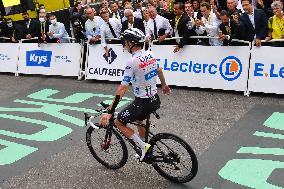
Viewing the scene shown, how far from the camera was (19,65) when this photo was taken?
14.3 m

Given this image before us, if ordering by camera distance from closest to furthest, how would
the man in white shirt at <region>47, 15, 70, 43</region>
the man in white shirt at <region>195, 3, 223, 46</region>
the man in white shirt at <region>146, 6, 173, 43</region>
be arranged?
1. the man in white shirt at <region>195, 3, 223, 46</region>
2. the man in white shirt at <region>146, 6, 173, 43</region>
3. the man in white shirt at <region>47, 15, 70, 43</region>

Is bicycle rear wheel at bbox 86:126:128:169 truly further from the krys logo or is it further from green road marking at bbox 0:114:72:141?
the krys logo

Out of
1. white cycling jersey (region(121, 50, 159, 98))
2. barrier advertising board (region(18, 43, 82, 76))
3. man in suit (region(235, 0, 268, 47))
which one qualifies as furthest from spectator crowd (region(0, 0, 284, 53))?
white cycling jersey (region(121, 50, 159, 98))

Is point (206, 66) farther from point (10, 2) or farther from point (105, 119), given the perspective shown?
point (10, 2)

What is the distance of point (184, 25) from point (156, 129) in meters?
3.51

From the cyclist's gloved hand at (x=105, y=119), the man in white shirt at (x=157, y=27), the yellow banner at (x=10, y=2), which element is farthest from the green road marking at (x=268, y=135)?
the yellow banner at (x=10, y=2)

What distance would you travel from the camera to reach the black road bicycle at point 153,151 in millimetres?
6195

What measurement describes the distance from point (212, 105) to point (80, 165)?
13.0ft

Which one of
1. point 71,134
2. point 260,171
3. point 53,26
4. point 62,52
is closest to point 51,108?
point 71,134

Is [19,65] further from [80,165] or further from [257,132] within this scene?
[257,132]

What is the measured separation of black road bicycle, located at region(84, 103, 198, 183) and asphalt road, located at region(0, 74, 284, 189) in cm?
18

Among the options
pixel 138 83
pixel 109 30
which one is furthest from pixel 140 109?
pixel 109 30

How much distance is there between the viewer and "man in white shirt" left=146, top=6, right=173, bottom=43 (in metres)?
11.8

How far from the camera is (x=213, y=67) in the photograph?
11.0 metres
